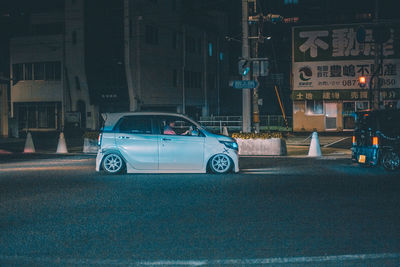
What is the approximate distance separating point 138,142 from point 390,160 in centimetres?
711

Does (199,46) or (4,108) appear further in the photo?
(199,46)

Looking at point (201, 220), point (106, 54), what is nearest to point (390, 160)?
point (201, 220)

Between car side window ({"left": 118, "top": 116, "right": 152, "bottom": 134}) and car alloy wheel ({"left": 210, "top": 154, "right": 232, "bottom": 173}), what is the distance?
6.37ft

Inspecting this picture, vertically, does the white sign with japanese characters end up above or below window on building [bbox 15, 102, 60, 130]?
above

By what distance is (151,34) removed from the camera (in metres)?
Answer: 45.6

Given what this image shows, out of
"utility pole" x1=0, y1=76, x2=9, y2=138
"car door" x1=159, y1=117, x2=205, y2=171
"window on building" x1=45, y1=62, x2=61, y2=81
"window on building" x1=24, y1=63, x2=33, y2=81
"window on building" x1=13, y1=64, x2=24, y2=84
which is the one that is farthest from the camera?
"window on building" x1=13, y1=64, x2=24, y2=84

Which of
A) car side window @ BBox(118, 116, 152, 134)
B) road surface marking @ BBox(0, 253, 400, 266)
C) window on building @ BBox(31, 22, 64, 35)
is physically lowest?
road surface marking @ BBox(0, 253, 400, 266)

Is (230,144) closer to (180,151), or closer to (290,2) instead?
(180,151)

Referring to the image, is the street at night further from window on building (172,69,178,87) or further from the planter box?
window on building (172,69,178,87)

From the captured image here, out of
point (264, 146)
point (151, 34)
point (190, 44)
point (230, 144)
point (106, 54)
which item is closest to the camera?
point (230, 144)

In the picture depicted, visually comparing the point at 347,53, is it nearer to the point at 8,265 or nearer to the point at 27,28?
the point at 27,28

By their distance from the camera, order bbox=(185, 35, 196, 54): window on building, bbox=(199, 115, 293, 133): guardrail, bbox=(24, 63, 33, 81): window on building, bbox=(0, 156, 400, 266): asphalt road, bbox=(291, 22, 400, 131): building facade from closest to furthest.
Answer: bbox=(0, 156, 400, 266): asphalt road
bbox=(291, 22, 400, 131): building facade
bbox=(199, 115, 293, 133): guardrail
bbox=(24, 63, 33, 81): window on building
bbox=(185, 35, 196, 54): window on building

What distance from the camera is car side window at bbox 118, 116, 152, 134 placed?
14383 mm

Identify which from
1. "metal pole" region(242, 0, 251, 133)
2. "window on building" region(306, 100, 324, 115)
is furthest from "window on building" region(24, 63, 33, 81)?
"metal pole" region(242, 0, 251, 133)
